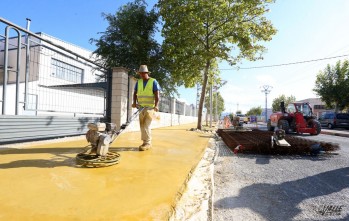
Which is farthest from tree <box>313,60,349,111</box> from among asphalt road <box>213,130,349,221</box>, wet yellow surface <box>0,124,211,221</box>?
wet yellow surface <box>0,124,211,221</box>

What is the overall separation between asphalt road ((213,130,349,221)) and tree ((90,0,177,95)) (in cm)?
903

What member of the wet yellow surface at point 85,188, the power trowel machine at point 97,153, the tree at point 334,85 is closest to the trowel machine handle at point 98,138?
the power trowel machine at point 97,153

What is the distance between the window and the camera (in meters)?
6.26

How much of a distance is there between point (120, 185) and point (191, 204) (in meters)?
0.77

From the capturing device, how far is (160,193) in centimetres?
241

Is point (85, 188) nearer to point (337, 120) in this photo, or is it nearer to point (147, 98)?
point (147, 98)

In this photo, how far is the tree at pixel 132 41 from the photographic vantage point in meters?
13.0

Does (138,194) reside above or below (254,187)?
above

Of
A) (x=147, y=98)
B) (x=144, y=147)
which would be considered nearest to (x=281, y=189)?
(x=144, y=147)

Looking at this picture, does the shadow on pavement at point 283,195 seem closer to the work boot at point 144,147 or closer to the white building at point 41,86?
the work boot at point 144,147

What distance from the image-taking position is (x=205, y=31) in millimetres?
13438

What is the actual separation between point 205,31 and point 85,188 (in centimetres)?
1237

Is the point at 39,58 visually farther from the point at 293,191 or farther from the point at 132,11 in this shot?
the point at 132,11

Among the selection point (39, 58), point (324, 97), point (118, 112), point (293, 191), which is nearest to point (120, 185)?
point (293, 191)
